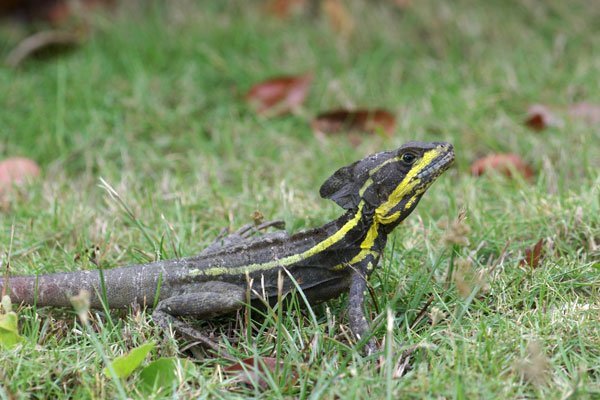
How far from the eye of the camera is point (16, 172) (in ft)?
19.6

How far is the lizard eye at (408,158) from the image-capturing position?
166 inches

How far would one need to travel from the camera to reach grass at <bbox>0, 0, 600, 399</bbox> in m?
3.50

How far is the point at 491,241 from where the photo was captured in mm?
4695

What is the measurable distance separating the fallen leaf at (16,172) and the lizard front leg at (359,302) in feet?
11.3

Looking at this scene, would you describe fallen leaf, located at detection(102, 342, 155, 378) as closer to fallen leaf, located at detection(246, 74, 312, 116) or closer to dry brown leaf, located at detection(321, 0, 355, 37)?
fallen leaf, located at detection(246, 74, 312, 116)

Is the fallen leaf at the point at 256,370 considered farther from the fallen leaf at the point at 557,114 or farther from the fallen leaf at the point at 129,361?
the fallen leaf at the point at 557,114

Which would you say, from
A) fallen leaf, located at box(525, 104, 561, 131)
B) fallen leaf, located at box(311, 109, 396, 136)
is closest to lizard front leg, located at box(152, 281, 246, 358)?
fallen leaf, located at box(311, 109, 396, 136)

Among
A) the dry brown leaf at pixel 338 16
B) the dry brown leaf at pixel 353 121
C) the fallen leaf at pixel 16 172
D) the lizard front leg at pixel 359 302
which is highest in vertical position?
the dry brown leaf at pixel 338 16

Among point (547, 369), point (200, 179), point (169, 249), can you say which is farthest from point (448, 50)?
point (547, 369)

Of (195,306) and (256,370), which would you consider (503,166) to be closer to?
(195,306)

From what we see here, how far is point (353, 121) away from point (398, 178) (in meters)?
2.95

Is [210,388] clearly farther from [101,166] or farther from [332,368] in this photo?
[101,166]

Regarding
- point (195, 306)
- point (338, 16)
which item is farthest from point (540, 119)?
point (195, 306)

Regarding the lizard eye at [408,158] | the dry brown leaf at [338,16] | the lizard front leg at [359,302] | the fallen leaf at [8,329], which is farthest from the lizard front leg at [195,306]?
the dry brown leaf at [338,16]
